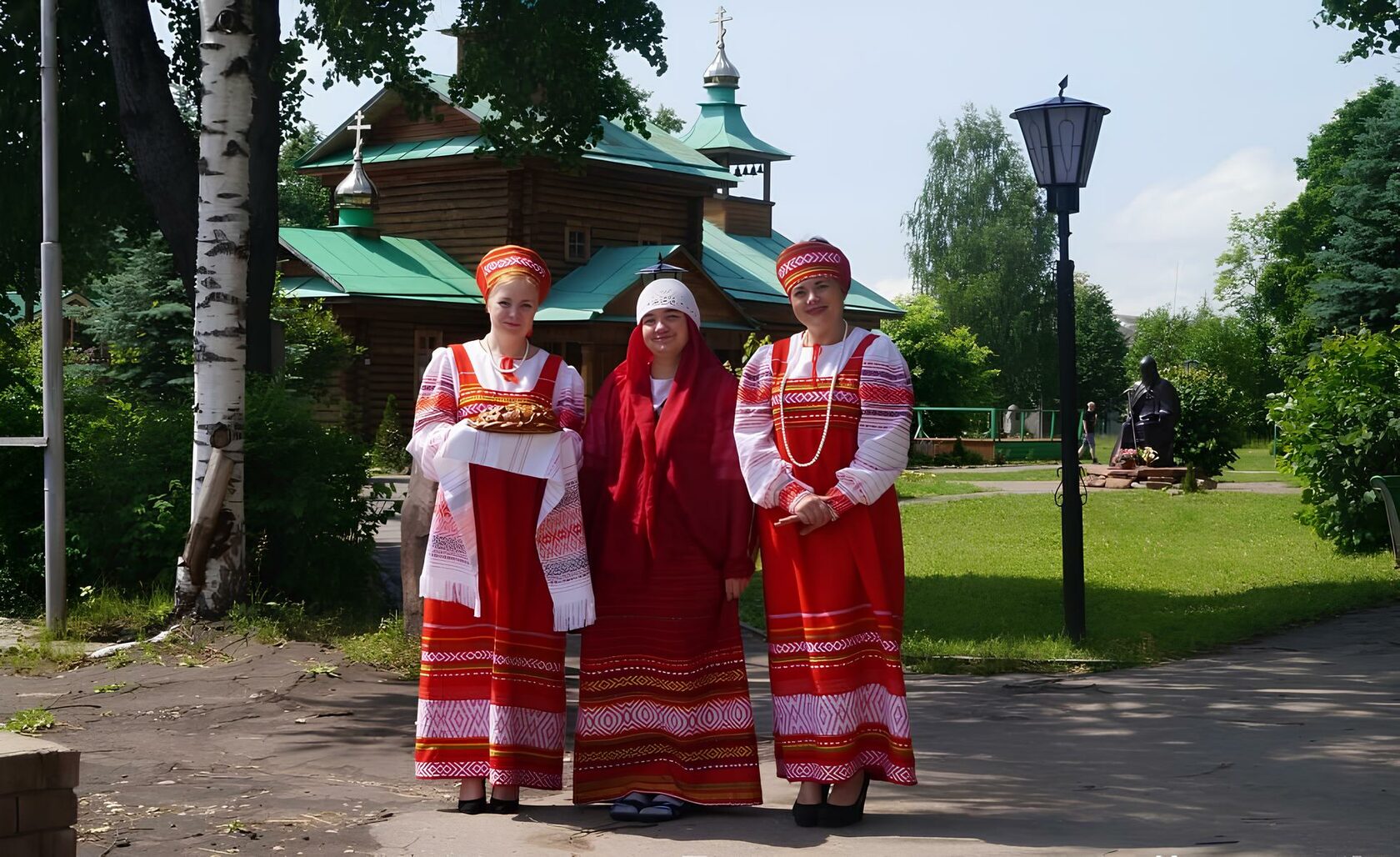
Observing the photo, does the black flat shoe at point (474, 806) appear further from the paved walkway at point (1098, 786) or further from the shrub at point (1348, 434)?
the shrub at point (1348, 434)

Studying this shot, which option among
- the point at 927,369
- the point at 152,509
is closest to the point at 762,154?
the point at 927,369

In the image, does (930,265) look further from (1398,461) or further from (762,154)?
(1398,461)

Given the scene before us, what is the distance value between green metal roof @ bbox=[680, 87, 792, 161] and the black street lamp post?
129 feet

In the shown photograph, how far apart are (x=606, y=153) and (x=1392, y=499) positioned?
985 inches

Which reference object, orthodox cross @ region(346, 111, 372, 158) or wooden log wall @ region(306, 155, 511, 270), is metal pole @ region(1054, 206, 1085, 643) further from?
orthodox cross @ region(346, 111, 372, 158)

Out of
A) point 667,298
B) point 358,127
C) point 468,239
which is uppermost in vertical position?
point 358,127

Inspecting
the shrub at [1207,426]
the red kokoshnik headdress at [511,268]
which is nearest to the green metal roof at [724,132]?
the shrub at [1207,426]

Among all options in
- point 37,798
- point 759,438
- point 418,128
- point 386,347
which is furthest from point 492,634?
point 418,128

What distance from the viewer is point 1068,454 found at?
9.95m

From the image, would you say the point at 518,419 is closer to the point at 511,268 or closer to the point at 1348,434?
the point at 511,268

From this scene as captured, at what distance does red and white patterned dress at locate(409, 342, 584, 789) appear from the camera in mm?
5641

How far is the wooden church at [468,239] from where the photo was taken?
3288 centimetres

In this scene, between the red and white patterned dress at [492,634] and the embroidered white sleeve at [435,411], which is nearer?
the red and white patterned dress at [492,634]

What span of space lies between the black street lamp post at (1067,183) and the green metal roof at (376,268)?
2305cm
